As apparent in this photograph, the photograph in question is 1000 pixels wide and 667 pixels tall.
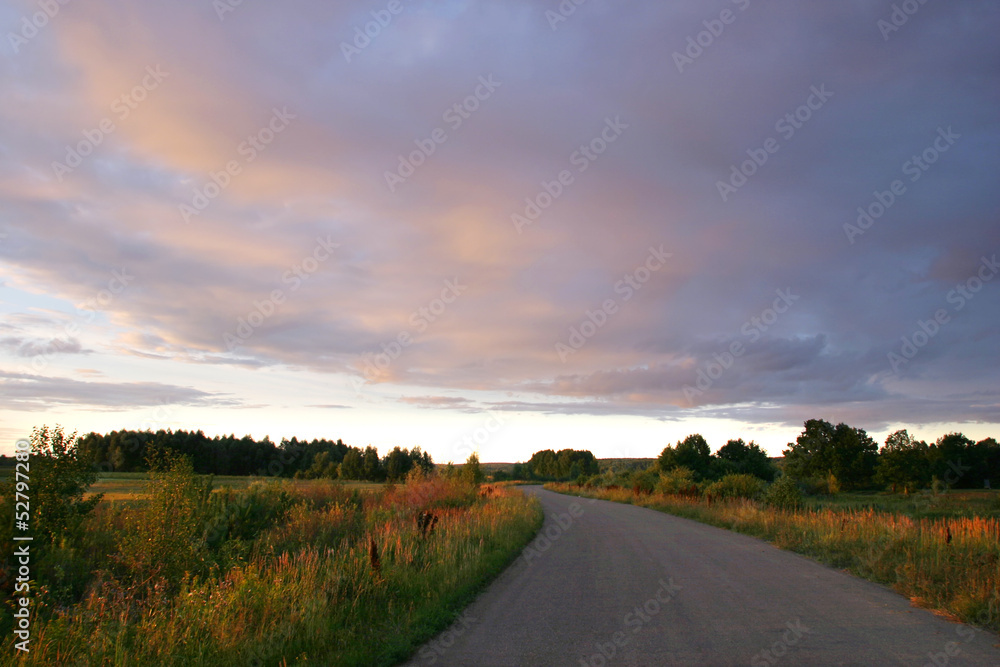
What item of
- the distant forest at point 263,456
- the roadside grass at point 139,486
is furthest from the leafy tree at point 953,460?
the roadside grass at point 139,486

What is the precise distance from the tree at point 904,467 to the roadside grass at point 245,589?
49991 mm

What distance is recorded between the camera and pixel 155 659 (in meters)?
5.47

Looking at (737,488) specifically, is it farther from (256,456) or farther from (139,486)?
(256,456)

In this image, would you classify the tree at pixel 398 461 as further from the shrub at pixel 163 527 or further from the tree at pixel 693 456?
the shrub at pixel 163 527

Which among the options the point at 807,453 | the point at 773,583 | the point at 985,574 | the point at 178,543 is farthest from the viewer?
the point at 807,453

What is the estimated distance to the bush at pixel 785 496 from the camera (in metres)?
21.5

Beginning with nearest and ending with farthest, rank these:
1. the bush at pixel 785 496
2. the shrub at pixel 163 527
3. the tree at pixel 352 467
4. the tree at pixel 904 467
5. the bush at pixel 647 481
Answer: the shrub at pixel 163 527 → the bush at pixel 785 496 → the bush at pixel 647 481 → the tree at pixel 904 467 → the tree at pixel 352 467

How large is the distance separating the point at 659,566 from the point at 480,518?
6778 mm

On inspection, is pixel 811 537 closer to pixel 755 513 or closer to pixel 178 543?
pixel 755 513

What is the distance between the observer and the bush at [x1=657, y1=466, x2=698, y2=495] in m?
34.7

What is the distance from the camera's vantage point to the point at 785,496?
855 inches

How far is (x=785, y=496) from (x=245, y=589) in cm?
2100

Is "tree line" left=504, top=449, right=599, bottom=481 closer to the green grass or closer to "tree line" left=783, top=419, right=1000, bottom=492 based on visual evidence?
"tree line" left=783, top=419, right=1000, bottom=492

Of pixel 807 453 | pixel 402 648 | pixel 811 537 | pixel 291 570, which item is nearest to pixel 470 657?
pixel 402 648
